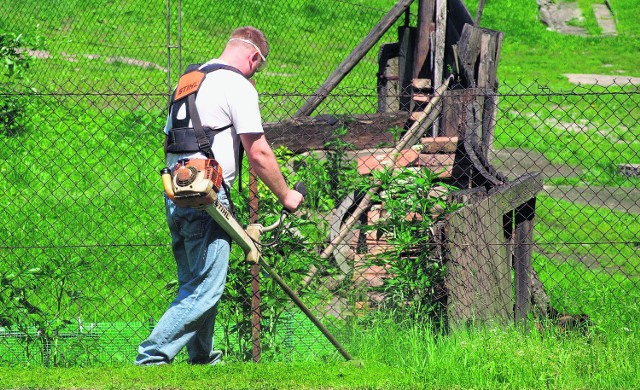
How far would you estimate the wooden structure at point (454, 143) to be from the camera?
523 cm

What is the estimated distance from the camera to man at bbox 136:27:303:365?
415cm

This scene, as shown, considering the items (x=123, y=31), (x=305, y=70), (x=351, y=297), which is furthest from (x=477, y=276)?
(x=123, y=31)

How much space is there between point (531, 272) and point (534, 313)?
0.34m

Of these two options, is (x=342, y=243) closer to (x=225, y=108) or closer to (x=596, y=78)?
(x=225, y=108)

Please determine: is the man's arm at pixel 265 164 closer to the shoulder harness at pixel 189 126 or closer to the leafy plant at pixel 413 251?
the shoulder harness at pixel 189 126

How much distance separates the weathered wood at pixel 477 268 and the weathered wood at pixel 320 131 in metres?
2.65

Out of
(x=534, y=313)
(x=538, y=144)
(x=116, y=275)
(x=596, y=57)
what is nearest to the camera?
(x=534, y=313)

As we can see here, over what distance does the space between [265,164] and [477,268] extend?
1.71 m

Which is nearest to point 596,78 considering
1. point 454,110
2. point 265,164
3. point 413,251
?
point 454,110

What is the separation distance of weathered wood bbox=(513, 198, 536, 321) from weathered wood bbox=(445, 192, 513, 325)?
0.35 ft

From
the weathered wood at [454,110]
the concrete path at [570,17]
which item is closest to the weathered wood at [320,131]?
the weathered wood at [454,110]

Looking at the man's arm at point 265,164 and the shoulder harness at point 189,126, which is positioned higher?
the shoulder harness at point 189,126

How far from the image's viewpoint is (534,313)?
18.0 feet

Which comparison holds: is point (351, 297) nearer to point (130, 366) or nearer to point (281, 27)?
point (130, 366)
